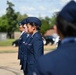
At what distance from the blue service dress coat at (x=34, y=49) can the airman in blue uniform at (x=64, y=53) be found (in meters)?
3.81

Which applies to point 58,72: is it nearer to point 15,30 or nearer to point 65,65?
point 65,65

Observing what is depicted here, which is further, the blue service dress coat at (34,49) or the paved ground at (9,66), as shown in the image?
the paved ground at (9,66)

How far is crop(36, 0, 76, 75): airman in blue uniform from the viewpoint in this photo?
97.0 inches

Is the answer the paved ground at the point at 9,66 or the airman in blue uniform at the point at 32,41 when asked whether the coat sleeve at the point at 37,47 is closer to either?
the airman in blue uniform at the point at 32,41

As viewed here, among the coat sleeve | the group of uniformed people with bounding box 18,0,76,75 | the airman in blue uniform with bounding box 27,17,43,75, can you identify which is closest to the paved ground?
the airman in blue uniform with bounding box 27,17,43,75

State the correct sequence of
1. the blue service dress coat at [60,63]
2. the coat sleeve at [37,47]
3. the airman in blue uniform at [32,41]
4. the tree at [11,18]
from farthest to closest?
1. the tree at [11,18]
2. the airman in blue uniform at [32,41]
3. the coat sleeve at [37,47]
4. the blue service dress coat at [60,63]

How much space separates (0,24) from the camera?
9569 cm

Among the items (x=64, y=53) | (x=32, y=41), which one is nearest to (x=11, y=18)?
(x=32, y=41)

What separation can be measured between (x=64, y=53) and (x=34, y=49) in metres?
4.03

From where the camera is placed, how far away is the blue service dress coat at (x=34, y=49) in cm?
641

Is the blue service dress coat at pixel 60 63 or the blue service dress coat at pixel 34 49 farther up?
the blue service dress coat at pixel 60 63

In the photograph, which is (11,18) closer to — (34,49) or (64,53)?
(34,49)

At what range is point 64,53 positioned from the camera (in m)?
2.49

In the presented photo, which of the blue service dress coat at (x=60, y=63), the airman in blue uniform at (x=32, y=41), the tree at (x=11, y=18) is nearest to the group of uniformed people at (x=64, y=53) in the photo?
the blue service dress coat at (x=60, y=63)
